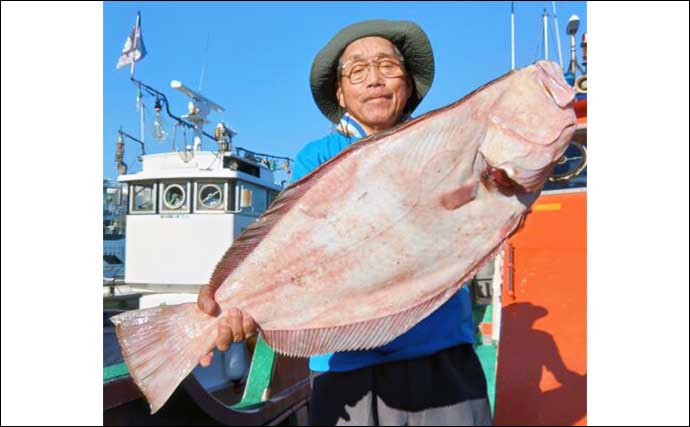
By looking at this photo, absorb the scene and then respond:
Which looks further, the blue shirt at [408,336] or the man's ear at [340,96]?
the man's ear at [340,96]

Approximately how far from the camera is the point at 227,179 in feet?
25.5

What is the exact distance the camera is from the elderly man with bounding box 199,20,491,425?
170 cm

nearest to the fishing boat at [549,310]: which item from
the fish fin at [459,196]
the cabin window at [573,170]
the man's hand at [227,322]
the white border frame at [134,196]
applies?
the cabin window at [573,170]

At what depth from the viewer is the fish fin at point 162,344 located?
1.31 meters

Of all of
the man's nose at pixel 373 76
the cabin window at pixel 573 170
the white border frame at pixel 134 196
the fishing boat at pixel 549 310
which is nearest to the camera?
the man's nose at pixel 373 76

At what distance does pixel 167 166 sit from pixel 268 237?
7.29 metres

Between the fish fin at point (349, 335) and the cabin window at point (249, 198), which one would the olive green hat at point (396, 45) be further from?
the cabin window at point (249, 198)

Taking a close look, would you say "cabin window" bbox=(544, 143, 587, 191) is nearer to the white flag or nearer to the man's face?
the man's face

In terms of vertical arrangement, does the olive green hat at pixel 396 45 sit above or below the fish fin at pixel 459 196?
above

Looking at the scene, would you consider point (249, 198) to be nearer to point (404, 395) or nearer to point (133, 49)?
point (133, 49)

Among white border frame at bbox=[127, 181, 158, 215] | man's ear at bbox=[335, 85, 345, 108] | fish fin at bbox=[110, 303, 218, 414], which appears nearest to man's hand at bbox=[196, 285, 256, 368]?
fish fin at bbox=[110, 303, 218, 414]

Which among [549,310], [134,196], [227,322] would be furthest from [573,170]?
[134,196]

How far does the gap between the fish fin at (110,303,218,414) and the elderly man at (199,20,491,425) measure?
59 centimetres

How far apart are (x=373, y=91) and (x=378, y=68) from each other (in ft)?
0.31
